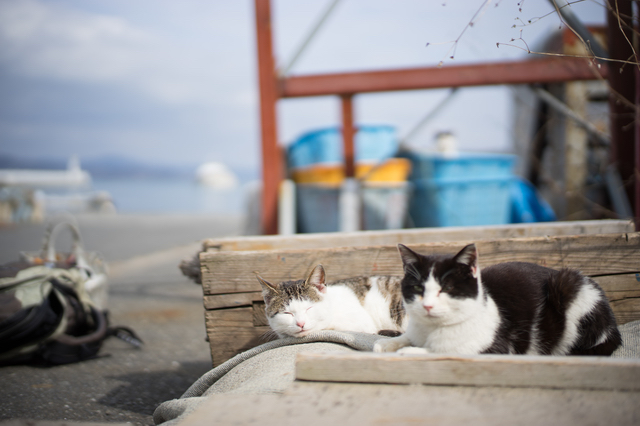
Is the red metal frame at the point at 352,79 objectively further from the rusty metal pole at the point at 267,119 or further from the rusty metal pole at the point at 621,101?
the rusty metal pole at the point at 621,101

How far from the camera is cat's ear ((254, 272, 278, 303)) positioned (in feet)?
6.25

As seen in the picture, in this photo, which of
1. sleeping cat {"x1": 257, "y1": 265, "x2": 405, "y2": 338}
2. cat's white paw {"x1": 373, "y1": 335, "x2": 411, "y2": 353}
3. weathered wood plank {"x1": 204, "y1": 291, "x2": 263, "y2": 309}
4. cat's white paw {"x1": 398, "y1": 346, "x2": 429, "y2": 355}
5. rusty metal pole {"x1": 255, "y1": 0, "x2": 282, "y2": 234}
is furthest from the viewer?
rusty metal pole {"x1": 255, "y1": 0, "x2": 282, "y2": 234}

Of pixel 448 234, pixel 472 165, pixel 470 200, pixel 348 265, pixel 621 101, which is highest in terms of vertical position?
pixel 621 101

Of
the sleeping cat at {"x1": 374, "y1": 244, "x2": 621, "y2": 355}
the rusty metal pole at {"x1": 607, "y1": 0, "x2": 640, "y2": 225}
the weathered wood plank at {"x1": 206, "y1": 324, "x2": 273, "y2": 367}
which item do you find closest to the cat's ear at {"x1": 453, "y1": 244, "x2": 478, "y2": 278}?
the sleeping cat at {"x1": 374, "y1": 244, "x2": 621, "y2": 355}

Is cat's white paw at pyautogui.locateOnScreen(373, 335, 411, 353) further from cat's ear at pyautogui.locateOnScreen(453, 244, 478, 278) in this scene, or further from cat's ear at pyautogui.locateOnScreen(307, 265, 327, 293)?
cat's ear at pyautogui.locateOnScreen(307, 265, 327, 293)

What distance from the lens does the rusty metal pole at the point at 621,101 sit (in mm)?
2580

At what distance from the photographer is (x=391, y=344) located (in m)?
1.46

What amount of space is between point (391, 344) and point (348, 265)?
2.23 feet

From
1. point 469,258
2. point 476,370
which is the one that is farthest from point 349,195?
point 476,370

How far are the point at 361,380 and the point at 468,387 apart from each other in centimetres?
30

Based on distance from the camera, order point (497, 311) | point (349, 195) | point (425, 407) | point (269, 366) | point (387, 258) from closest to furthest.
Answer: point (425, 407)
point (497, 311)
point (269, 366)
point (387, 258)
point (349, 195)

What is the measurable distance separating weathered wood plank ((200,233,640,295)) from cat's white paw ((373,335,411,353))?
61 cm

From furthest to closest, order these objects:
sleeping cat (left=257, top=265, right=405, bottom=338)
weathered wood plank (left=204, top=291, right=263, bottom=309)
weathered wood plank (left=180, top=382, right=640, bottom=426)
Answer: weathered wood plank (left=204, top=291, right=263, bottom=309), sleeping cat (left=257, top=265, right=405, bottom=338), weathered wood plank (left=180, top=382, right=640, bottom=426)

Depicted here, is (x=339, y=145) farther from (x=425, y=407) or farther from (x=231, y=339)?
(x=425, y=407)
